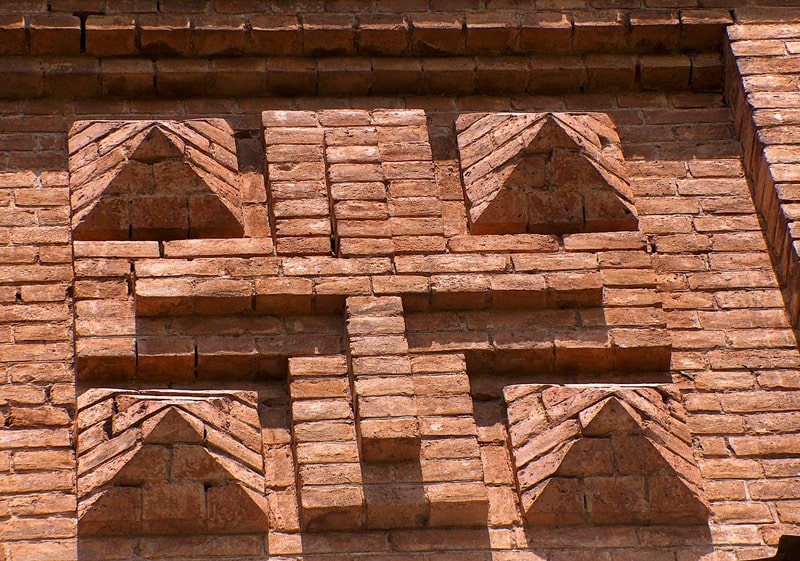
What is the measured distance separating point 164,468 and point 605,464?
1.26 m

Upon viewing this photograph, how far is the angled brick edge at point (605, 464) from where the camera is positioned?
196 inches

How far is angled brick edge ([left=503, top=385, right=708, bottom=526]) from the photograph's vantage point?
4.98 meters

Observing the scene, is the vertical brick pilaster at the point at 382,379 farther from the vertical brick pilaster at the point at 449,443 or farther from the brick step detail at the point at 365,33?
the brick step detail at the point at 365,33

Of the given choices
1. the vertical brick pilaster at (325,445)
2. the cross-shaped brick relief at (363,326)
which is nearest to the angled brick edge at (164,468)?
the cross-shaped brick relief at (363,326)

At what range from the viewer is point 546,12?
6.25 m

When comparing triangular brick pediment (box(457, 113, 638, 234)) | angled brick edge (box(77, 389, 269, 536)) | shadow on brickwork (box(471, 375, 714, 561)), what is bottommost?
shadow on brickwork (box(471, 375, 714, 561))

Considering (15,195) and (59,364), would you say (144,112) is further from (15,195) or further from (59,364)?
(59,364)

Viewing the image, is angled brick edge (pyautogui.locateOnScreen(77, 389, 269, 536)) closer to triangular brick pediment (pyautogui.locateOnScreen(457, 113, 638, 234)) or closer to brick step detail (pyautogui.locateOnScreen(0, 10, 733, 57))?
triangular brick pediment (pyautogui.locateOnScreen(457, 113, 638, 234))

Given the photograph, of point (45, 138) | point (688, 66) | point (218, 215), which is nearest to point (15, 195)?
point (45, 138)

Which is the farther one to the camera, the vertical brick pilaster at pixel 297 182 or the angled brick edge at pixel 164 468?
the vertical brick pilaster at pixel 297 182

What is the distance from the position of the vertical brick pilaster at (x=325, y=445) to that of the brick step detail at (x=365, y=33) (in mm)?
1389

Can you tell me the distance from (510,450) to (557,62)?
168cm

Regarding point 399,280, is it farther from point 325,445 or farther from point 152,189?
point 152,189

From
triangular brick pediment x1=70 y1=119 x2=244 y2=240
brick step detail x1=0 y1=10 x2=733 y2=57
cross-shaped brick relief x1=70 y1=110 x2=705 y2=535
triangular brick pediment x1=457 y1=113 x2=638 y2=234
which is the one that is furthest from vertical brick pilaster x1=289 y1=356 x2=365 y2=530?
brick step detail x1=0 y1=10 x2=733 y2=57
